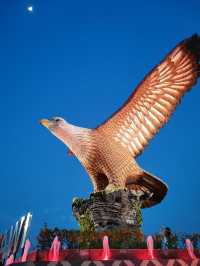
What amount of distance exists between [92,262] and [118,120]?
669 cm

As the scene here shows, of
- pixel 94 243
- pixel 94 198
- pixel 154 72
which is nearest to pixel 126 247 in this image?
pixel 94 243

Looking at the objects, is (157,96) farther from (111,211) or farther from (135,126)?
(111,211)

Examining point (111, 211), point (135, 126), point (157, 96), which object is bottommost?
point (111, 211)

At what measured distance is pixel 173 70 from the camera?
11609 mm

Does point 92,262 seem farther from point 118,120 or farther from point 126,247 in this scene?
point 118,120

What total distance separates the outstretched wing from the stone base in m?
2.59

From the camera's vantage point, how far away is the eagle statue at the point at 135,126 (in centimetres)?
1123

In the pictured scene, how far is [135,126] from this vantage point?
12258mm

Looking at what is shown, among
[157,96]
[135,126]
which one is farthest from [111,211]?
[157,96]

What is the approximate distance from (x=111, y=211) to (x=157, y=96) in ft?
15.9

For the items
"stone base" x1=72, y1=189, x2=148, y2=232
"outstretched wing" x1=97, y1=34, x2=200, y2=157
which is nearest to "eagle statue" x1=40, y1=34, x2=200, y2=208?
"outstretched wing" x1=97, y1=34, x2=200, y2=157

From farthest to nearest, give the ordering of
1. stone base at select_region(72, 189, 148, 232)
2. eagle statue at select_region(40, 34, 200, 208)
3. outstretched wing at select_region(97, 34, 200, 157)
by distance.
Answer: outstretched wing at select_region(97, 34, 200, 157)
eagle statue at select_region(40, 34, 200, 208)
stone base at select_region(72, 189, 148, 232)

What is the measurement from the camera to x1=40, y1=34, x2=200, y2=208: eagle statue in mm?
11227

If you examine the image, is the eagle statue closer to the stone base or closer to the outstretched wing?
the outstretched wing
